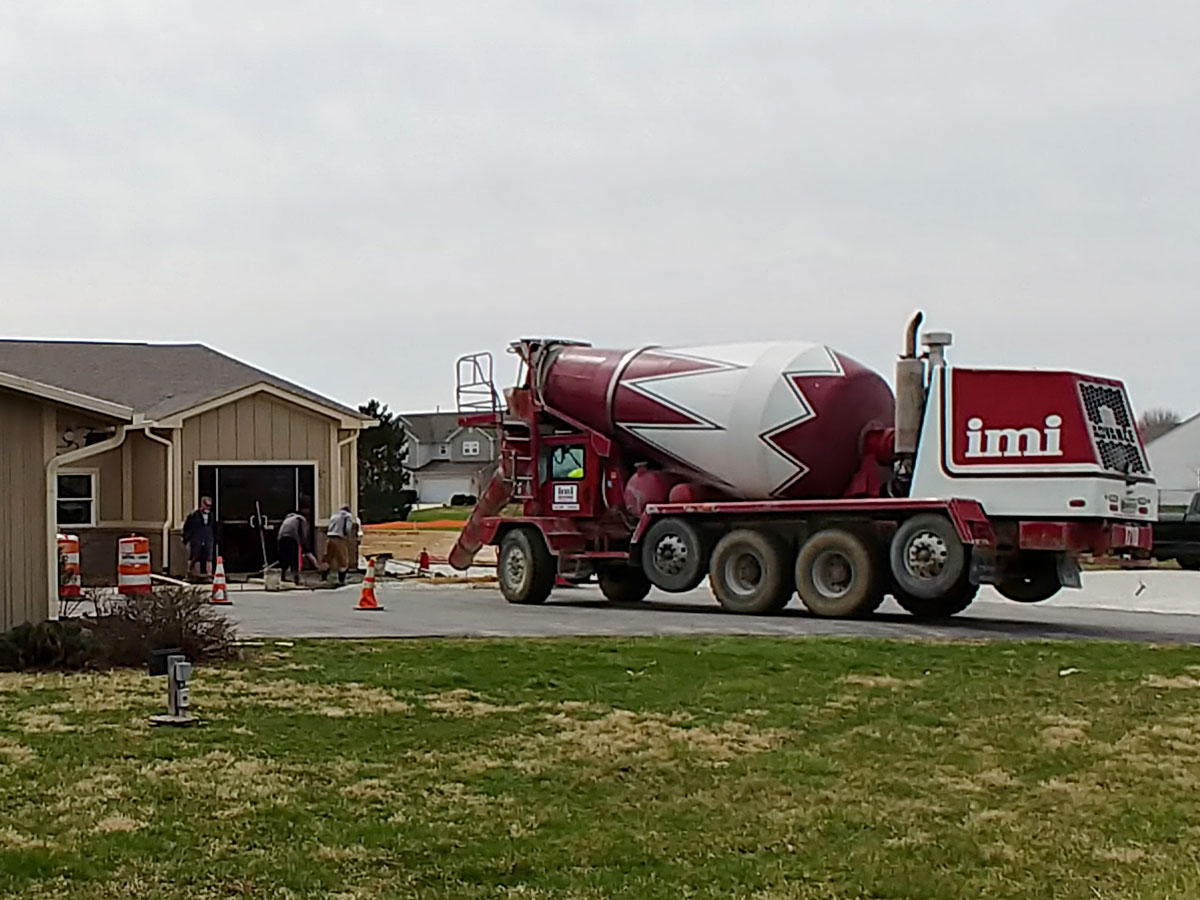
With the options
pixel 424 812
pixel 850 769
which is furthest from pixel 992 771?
pixel 424 812

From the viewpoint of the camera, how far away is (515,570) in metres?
24.1

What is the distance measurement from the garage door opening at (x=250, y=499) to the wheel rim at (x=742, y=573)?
10.9 m

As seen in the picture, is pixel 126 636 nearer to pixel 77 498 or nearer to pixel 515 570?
pixel 515 570

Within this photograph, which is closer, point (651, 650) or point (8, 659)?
point (8, 659)

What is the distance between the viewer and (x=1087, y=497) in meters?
18.2

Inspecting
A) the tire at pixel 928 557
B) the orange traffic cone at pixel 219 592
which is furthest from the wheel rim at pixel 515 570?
the tire at pixel 928 557

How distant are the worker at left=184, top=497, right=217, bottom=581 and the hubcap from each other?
694 cm

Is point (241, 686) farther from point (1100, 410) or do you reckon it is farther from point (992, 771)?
point (1100, 410)

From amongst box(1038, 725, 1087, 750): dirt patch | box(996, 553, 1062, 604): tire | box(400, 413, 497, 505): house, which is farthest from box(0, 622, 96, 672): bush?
box(400, 413, 497, 505): house

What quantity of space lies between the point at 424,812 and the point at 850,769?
8.46ft

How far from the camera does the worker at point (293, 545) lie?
28859mm

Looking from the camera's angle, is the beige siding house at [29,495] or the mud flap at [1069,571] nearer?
the beige siding house at [29,495]

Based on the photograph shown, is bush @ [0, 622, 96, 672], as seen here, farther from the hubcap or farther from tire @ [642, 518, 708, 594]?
the hubcap

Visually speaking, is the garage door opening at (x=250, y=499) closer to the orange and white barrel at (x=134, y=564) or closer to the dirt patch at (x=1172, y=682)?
the orange and white barrel at (x=134, y=564)
